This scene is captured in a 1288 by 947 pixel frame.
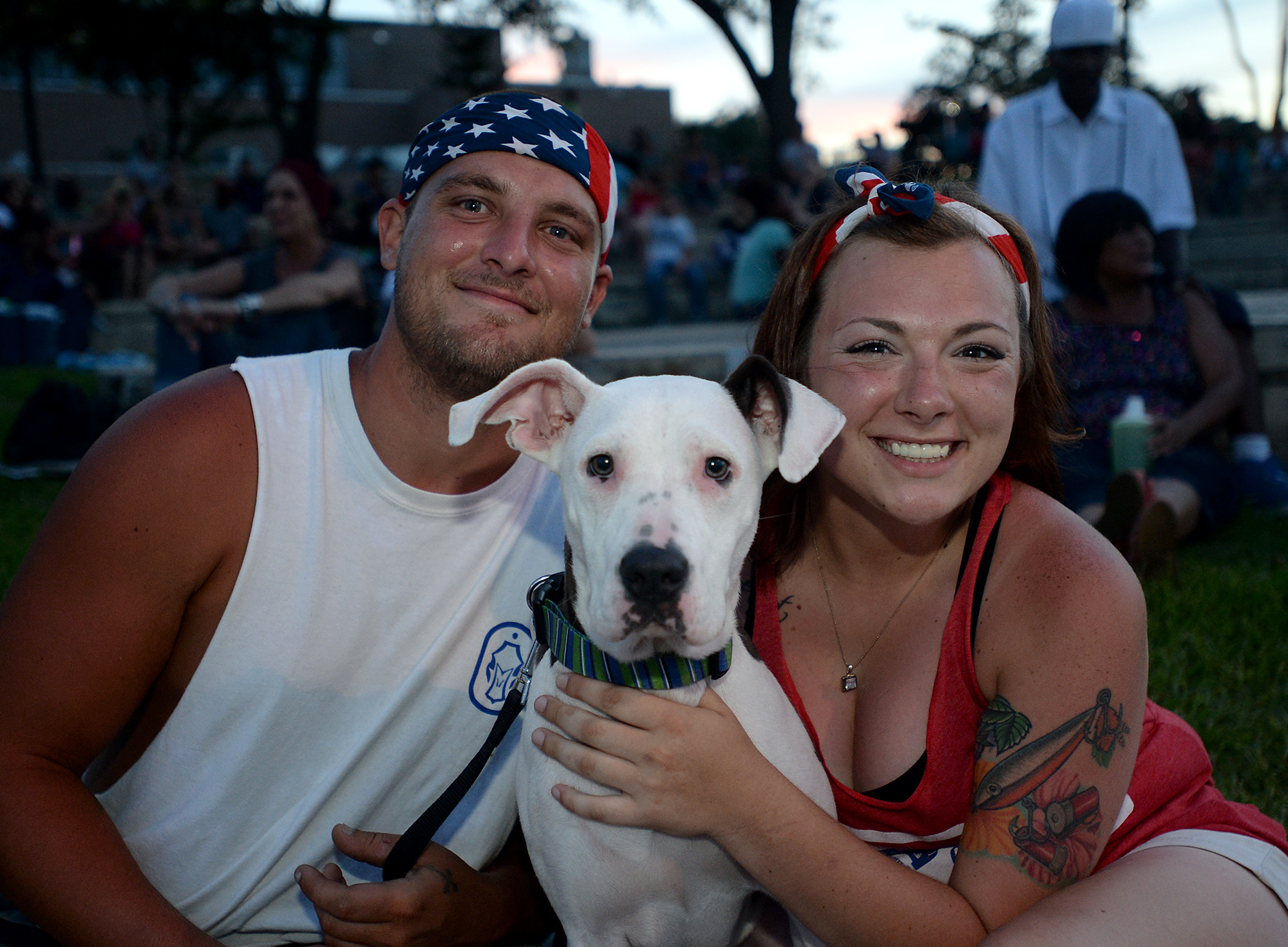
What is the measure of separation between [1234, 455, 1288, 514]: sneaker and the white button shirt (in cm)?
171

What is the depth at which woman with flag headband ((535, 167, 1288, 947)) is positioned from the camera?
2133 mm

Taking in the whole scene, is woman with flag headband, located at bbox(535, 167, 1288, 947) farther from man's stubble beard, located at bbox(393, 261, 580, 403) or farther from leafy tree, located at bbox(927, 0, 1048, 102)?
leafy tree, located at bbox(927, 0, 1048, 102)

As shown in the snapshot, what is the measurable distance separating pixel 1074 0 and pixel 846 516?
15.2ft

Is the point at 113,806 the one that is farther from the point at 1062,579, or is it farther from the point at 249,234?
the point at 249,234

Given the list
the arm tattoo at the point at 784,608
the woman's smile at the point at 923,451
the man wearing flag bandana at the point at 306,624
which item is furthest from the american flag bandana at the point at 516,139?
the arm tattoo at the point at 784,608

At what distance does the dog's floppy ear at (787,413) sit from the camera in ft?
7.54

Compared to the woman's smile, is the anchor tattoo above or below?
below

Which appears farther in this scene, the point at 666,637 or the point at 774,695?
the point at 774,695

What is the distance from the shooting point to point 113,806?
2447 mm

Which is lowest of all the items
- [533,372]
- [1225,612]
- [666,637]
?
[1225,612]

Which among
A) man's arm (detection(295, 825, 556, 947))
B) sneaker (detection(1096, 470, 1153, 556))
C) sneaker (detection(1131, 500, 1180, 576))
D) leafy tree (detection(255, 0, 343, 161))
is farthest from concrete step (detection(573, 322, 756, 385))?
leafy tree (detection(255, 0, 343, 161))

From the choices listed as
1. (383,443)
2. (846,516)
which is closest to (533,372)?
(383,443)

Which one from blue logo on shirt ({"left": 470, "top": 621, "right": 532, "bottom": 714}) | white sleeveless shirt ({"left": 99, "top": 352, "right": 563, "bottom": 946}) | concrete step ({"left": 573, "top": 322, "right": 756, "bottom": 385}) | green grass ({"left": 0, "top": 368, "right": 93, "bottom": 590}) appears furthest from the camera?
concrete step ({"left": 573, "top": 322, "right": 756, "bottom": 385})

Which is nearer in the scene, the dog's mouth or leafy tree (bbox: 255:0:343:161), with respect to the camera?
the dog's mouth
